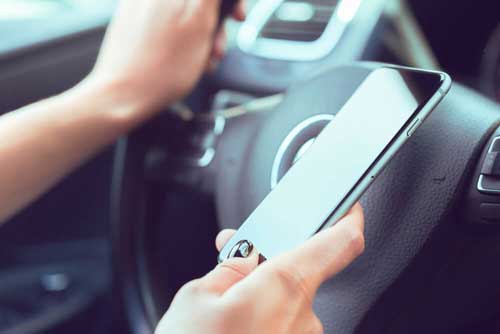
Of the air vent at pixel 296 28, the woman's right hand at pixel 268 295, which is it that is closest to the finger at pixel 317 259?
the woman's right hand at pixel 268 295

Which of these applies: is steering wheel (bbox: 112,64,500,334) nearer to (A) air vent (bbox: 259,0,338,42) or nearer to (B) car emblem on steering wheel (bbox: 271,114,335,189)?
(B) car emblem on steering wheel (bbox: 271,114,335,189)

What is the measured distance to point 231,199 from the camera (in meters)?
0.59

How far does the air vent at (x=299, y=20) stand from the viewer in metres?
0.82

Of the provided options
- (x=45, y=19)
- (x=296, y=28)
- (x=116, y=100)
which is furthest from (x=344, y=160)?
(x=45, y=19)

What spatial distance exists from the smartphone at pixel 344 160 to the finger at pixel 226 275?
3 centimetres

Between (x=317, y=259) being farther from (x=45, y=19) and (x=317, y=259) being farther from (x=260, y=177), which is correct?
(x=45, y=19)

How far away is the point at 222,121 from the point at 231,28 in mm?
267

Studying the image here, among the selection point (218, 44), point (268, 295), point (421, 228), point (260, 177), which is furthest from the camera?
point (218, 44)

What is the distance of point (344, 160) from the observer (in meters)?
0.42

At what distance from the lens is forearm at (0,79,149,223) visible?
0.54 m

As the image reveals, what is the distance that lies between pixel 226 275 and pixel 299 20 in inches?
22.0

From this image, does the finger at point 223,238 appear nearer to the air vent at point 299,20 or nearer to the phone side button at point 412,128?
the phone side button at point 412,128

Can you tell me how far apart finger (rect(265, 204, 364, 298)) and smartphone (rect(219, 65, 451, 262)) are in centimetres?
5

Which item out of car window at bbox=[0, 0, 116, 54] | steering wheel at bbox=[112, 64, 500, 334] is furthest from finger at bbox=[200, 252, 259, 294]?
car window at bbox=[0, 0, 116, 54]
